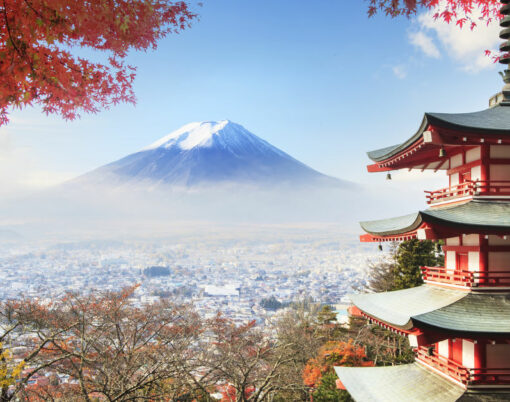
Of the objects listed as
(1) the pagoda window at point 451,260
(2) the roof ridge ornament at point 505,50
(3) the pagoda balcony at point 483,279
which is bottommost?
(3) the pagoda balcony at point 483,279

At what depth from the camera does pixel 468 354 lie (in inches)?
245

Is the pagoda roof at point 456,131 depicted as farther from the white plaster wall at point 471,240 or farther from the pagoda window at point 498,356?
the pagoda window at point 498,356

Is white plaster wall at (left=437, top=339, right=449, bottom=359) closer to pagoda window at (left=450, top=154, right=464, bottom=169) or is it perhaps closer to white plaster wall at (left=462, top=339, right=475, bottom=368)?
white plaster wall at (left=462, top=339, right=475, bottom=368)

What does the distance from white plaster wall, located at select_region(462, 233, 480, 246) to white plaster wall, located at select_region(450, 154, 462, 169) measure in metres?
1.27

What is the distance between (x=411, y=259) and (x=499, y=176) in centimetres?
1162

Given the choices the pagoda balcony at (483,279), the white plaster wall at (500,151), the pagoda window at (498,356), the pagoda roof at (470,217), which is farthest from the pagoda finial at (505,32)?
the pagoda window at (498,356)

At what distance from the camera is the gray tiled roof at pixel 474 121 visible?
584 centimetres

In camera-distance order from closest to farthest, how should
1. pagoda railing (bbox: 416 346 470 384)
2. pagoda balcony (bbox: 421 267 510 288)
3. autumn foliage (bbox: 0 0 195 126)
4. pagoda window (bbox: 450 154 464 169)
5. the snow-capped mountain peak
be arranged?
autumn foliage (bbox: 0 0 195 126), pagoda railing (bbox: 416 346 470 384), pagoda balcony (bbox: 421 267 510 288), pagoda window (bbox: 450 154 464 169), the snow-capped mountain peak

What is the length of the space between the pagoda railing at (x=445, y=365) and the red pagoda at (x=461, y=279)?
14 mm

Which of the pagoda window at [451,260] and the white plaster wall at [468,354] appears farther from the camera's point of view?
the pagoda window at [451,260]

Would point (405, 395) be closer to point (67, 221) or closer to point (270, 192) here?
point (67, 221)

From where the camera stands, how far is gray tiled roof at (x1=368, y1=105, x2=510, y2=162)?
584cm

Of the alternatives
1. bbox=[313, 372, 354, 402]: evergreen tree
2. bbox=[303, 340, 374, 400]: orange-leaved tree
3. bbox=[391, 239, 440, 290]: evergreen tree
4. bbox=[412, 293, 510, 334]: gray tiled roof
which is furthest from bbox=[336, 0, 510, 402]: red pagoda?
bbox=[391, 239, 440, 290]: evergreen tree

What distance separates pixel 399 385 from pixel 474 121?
4.34 metres
